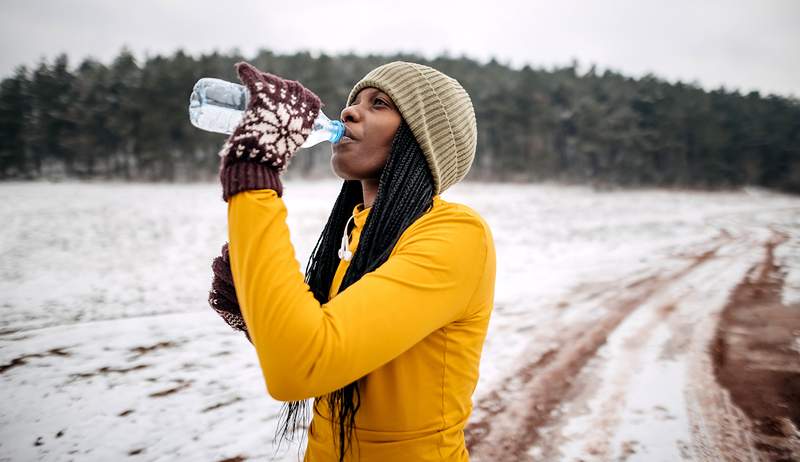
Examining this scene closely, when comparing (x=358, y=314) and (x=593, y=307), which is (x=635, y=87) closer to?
(x=593, y=307)

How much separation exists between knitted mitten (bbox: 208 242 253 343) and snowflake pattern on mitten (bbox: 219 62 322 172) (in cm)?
54

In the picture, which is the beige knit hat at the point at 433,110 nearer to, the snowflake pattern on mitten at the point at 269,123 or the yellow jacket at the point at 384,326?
the yellow jacket at the point at 384,326

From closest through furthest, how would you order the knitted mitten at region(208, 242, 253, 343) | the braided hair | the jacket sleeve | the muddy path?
1. the jacket sleeve
2. the braided hair
3. the knitted mitten at region(208, 242, 253, 343)
4. the muddy path

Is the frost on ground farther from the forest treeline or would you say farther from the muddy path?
the forest treeline

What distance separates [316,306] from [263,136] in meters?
0.42

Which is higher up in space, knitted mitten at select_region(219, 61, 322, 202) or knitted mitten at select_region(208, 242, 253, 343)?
knitted mitten at select_region(219, 61, 322, 202)

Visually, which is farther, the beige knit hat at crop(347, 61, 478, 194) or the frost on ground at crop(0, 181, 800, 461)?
the frost on ground at crop(0, 181, 800, 461)

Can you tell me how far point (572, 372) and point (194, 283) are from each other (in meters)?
8.33

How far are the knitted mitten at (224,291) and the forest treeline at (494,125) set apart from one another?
110ft

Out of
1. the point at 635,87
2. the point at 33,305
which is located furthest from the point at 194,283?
the point at 635,87

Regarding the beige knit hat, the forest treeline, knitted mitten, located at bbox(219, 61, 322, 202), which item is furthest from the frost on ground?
the forest treeline

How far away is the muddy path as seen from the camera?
11.0 ft

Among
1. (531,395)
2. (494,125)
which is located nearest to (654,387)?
(531,395)

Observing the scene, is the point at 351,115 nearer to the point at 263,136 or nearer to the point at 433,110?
the point at 433,110
